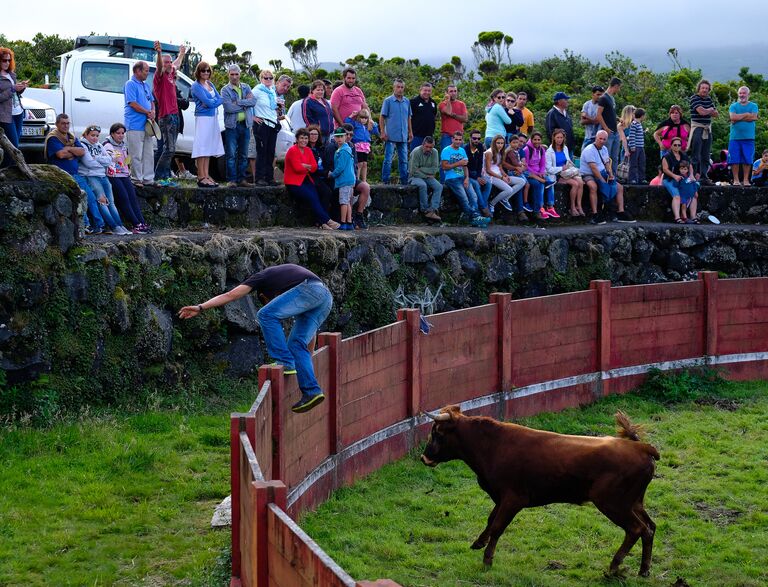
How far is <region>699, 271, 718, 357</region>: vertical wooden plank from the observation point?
17406mm

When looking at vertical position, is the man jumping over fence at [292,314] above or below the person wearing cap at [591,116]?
below

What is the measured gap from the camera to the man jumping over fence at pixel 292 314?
10.1 meters

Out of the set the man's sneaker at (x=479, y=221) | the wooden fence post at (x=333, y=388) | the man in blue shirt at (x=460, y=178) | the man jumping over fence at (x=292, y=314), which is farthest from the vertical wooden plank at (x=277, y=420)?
the man's sneaker at (x=479, y=221)

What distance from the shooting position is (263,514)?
22.2 feet

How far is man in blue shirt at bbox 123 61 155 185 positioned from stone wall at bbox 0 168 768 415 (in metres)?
0.35

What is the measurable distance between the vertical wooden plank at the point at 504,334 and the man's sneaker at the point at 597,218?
7699mm

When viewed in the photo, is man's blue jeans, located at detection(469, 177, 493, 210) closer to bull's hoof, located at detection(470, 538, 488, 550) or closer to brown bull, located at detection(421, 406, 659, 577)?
brown bull, located at detection(421, 406, 659, 577)

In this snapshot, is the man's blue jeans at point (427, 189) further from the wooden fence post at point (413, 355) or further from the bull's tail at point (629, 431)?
the bull's tail at point (629, 431)

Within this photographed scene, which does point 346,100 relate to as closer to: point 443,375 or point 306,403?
point 443,375

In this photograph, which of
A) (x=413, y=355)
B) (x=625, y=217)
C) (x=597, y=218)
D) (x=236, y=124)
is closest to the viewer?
(x=413, y=355)

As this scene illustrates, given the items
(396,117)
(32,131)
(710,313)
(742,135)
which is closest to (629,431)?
(710,313)

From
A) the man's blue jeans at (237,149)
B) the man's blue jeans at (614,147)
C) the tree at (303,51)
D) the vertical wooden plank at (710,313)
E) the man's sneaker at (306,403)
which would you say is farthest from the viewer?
the tree at (303,51)

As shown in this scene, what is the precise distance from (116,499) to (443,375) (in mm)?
4678

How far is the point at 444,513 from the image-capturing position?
35.2 feet
